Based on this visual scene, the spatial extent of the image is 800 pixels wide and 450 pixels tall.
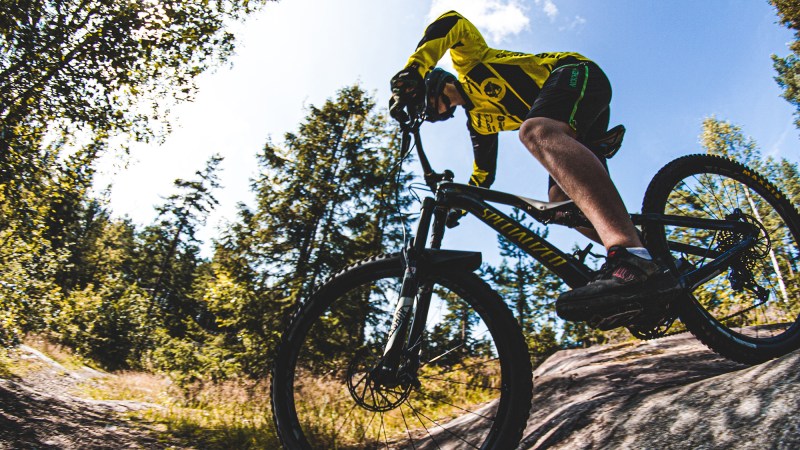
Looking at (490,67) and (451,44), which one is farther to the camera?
(490,67)

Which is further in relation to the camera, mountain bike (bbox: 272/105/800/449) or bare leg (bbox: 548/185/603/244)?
bare leg (bbox: 548/185/603/244)

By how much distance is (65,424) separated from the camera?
3.99m

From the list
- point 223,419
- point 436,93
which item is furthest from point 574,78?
point 223,419

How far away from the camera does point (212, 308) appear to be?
35.2ft

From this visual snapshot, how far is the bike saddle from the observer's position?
100 inches

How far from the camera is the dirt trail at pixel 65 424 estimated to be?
3230 mm

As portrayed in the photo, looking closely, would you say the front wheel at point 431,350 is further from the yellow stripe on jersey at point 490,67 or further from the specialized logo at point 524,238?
the yellow stripe on jersey at point 490,67

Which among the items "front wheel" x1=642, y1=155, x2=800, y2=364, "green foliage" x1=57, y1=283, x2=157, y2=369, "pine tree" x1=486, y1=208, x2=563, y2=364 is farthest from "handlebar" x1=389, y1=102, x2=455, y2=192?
"green foliage" x1=57, y1=283, x2=157, y2=369

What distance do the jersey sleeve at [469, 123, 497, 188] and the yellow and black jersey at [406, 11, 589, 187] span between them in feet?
0.77

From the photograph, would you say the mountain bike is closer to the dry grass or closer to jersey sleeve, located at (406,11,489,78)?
jersey sleeve, located at (406,11,489,78)

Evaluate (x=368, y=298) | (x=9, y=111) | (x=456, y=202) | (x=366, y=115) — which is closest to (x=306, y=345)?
(x=368, y=298)

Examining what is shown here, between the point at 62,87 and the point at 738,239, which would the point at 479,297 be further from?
the point at 62,87

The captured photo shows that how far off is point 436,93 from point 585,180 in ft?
3.67

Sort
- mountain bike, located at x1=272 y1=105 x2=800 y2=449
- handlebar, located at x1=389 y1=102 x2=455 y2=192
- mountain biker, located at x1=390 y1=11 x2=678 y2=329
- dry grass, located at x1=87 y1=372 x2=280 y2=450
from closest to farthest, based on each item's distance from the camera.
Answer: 1. mountain biker, located at x1=390 y1=11 x2=678 y2=329
2. mountain bike, located at x1=272 y1=105 x2=800 y2=449
3. handlebar, located at x1=389 y1=102 x2=455 y2=192
4. dry grass, located at x1=87 y1=372 x2=280 y2=450
